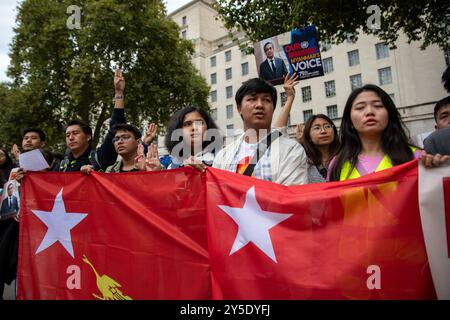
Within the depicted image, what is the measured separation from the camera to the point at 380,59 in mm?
26641

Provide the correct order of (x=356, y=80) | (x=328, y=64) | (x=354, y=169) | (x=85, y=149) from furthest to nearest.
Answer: (x=328, y=64), (x=356, y=80), (x=85, y=149), (x=354, y=169)

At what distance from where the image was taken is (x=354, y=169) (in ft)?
7.22

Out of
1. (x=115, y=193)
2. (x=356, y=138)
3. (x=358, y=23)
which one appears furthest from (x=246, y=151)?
(x=358, y=23)

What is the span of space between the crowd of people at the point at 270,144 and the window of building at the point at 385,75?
25807mm

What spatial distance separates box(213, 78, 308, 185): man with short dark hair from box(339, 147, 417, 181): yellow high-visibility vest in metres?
0.27

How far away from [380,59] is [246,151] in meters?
28.0

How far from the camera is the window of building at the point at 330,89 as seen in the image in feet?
96.1

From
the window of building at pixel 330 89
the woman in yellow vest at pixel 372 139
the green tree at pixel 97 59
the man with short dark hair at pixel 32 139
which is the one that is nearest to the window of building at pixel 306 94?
the window of building at pixel 330 89

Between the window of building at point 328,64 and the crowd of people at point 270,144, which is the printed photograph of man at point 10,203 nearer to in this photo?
the crowd of people at point 270,144

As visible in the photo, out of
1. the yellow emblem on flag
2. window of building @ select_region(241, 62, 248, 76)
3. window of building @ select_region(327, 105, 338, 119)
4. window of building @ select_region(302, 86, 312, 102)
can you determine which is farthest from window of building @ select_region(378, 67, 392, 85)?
the yellow emblem on flag

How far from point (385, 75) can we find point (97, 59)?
71.3ft

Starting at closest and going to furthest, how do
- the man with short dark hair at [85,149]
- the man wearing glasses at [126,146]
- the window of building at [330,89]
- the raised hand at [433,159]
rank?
1. the raised hand at [433,159]
2. the man wearing glasses at [126,146]
3. the man with short dark hair at [85,149]
4. the window of building at [330,89]

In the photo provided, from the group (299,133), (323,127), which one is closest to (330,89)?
(299,133)

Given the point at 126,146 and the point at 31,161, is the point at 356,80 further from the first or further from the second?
the point at 31,161
